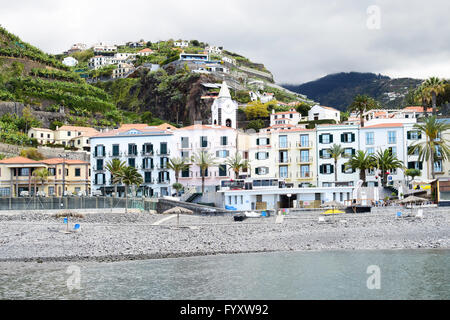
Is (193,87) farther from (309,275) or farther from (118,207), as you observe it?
(309,275)

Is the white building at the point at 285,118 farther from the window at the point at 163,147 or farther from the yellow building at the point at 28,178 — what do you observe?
the yellow building at the point at 28,178

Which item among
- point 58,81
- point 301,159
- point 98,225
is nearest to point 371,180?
point 301,159

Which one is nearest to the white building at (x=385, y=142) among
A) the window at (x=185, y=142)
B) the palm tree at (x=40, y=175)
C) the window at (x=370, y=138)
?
the window at (x=370, y=138)

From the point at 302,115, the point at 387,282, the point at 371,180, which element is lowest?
the point at 387,282

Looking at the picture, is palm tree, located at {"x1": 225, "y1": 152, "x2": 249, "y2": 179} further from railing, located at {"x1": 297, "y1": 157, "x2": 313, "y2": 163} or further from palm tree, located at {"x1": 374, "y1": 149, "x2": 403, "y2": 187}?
palm tree, located at {"x1": 374, "y1": 149, "x2": 403, "y2": 187}

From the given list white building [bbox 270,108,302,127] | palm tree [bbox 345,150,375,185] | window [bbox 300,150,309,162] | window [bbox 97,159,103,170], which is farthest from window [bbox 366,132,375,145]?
white building [bbox 270,108,302,127]

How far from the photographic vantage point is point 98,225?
4862cm

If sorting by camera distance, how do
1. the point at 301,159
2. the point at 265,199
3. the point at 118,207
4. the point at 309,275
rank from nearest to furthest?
1. the point at 309,275
2. the point at 118,207
3. the point at 265,199
4. the point at 301,159

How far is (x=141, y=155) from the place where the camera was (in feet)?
275

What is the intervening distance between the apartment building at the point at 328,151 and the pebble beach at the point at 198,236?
22312mm

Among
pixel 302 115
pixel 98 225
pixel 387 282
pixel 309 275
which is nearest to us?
pixel 387 282

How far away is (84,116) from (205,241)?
90.7m

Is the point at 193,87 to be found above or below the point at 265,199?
above

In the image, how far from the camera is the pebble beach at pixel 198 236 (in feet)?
131
